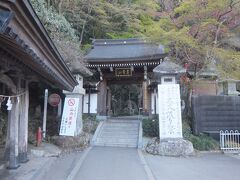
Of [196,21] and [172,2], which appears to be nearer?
[196,21]

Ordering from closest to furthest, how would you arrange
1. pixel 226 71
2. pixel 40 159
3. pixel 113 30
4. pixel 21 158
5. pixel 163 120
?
pixel 21 158
pixel 40 159
pixel 163 120
pixel 226 71
pixel 113 30

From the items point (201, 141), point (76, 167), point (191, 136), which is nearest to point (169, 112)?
point (191, 136)

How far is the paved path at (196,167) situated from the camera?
29.3ft

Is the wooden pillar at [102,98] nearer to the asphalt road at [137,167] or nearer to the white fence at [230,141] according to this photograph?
the asphalt road at [137,167]

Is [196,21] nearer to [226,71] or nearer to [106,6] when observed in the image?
[226,71]

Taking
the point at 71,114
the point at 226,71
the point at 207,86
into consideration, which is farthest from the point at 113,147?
the point at 207,86

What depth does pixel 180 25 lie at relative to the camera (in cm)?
1789

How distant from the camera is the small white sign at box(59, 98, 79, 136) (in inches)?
590

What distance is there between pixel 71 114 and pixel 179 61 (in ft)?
23.0

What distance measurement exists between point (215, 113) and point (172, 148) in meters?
4.58

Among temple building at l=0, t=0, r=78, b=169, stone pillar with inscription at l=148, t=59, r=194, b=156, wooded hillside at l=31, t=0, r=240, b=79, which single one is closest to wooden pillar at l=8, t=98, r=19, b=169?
temple building at l=0, t=0, r=78, b=169

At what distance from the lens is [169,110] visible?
46.6 ft

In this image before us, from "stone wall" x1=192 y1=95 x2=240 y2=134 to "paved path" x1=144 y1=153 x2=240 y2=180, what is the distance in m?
3.06

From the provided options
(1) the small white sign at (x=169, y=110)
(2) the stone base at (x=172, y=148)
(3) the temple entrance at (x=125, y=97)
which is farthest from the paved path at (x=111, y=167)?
(3) the temple entrance at (x=125, y=97)
